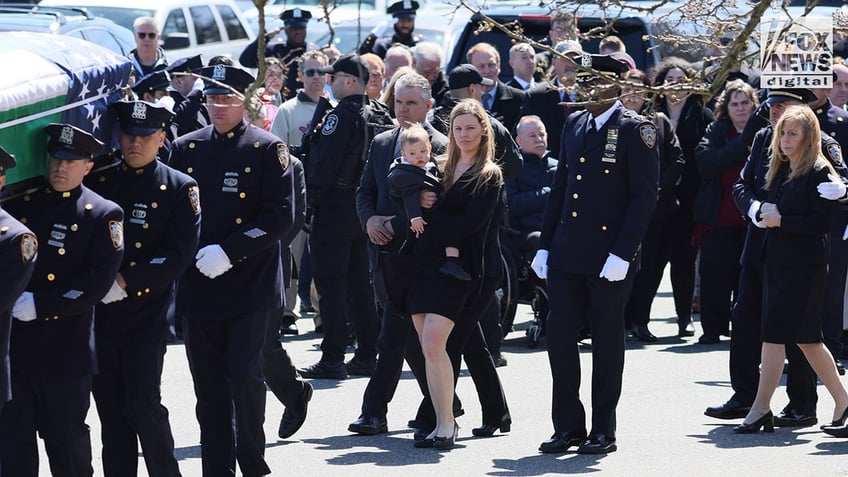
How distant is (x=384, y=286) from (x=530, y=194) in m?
3.21

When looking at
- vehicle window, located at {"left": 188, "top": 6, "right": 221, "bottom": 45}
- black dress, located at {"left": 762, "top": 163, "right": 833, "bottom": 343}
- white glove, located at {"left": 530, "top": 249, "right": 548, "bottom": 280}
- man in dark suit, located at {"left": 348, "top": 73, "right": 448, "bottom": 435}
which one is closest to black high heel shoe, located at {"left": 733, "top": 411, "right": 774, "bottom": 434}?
black dress, located at {"left": 762, "top": 163, "right": 833, "bottom": 343}

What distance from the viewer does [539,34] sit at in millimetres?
15773

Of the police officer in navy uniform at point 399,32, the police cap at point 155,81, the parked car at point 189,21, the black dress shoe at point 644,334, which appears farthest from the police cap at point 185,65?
the parked car at point 189,21

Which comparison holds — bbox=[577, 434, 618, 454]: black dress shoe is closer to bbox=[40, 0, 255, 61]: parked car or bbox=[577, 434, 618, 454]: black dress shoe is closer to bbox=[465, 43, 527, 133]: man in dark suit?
bbox=[465, 43, 527, 133]: man in dark suit

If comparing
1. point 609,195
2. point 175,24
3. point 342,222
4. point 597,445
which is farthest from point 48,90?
point 175,24

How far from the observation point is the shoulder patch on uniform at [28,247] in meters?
6.08

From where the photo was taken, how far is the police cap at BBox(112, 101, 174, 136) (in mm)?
7004

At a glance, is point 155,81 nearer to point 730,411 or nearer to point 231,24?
point 730,411

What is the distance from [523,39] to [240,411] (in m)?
2.44

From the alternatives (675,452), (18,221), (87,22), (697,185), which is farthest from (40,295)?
(87,22)

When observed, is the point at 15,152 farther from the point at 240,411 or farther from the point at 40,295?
the point at 240,411

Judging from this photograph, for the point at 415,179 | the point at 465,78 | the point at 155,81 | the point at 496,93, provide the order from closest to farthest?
the point at 415,179, the point at 155,81, the point at 465,78, the point at 496,93

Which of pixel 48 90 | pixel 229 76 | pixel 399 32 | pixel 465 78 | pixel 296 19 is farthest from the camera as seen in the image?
pixel 399 32

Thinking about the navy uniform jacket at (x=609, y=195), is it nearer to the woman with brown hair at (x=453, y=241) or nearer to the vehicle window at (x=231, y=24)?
the woman with brown hair at (x=453, y=241)
